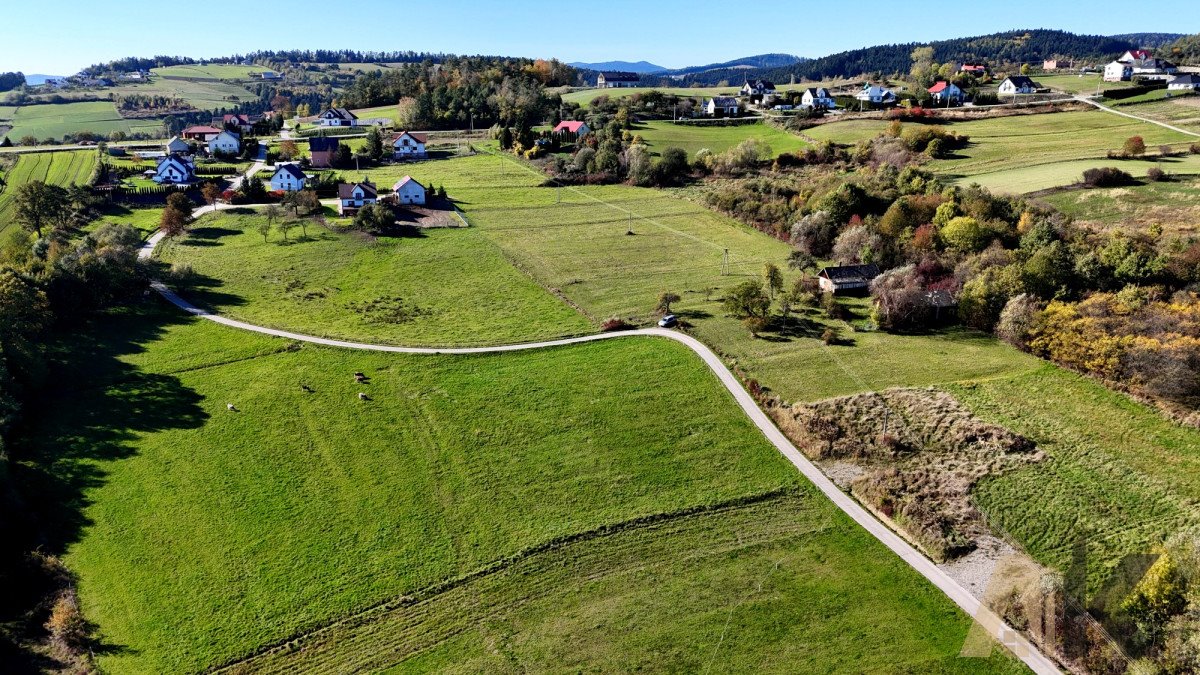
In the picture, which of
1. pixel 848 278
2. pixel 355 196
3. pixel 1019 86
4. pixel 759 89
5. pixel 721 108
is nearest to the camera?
pixel 848 278

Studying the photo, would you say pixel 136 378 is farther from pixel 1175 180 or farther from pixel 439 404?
pixel 1175 180

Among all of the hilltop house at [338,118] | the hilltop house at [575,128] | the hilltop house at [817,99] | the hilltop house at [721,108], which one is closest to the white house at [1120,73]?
the hilltop house at [817,99]

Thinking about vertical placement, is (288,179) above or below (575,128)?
below

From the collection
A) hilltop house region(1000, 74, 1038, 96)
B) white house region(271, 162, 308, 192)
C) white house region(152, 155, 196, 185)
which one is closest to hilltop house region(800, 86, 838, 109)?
hilltop house region(1000, 74, 1038, 96)

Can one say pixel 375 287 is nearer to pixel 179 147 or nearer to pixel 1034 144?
pixel 179 147

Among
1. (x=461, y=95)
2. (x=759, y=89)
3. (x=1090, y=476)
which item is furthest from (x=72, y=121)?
(x=1090, y=476)

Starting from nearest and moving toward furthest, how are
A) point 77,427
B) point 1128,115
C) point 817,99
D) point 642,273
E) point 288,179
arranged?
1. point 77,427
2. point 642,273
3. point 288,179
4. point 1128,115
5. point 817,99
